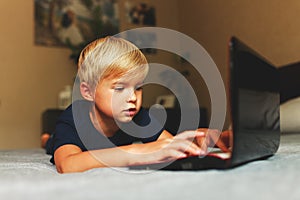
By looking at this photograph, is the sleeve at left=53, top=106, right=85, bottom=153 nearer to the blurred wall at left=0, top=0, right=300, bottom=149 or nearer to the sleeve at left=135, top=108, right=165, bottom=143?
the sleeve at left=135, top=108, right=165, bottom=143

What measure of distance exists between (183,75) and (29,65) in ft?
4.10

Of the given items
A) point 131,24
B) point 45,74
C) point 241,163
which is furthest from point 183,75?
point 241,163

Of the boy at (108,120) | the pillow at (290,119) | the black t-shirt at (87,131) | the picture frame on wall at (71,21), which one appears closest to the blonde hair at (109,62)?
the boy at (108,120)

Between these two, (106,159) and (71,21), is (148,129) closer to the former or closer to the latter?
(106,159)

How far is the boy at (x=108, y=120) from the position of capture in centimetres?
62

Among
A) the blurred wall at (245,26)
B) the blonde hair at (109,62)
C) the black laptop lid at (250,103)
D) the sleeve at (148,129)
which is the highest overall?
the blurred wall at (245,26)

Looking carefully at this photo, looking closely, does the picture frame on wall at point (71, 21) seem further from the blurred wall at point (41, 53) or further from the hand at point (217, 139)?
the hand at point (217, 139)

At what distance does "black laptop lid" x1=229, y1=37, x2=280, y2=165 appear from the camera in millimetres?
522

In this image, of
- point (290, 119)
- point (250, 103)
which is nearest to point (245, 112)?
point (250, 103)

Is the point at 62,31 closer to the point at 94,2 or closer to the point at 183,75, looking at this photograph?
the point at 94,2

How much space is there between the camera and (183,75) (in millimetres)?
3229

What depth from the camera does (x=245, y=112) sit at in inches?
21.6

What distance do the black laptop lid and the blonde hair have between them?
244 mm

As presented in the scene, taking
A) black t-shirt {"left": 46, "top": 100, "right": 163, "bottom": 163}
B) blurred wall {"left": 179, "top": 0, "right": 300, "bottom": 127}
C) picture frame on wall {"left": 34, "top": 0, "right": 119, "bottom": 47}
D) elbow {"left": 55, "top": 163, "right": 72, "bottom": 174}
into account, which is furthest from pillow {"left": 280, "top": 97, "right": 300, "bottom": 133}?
picture frame on wall {"left": 34, "top": 0, "right": 119, "bottom": 47}
